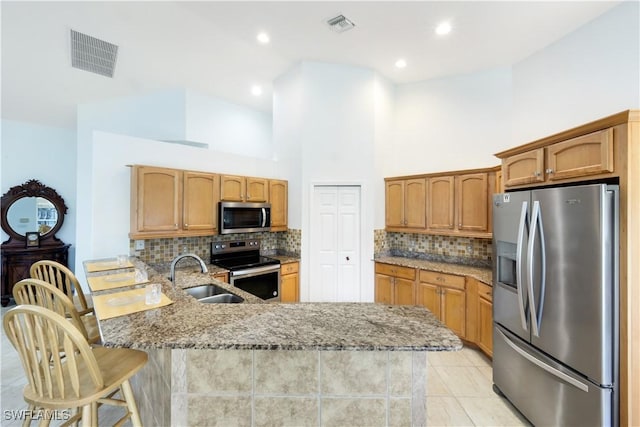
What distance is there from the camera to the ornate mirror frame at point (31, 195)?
15.8 ft

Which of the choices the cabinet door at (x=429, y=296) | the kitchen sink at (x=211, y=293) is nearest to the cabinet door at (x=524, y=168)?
the cabinet door at (x=429, y=296)

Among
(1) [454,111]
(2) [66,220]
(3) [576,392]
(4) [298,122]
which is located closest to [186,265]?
(4) [298,122]

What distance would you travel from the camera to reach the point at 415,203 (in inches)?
162

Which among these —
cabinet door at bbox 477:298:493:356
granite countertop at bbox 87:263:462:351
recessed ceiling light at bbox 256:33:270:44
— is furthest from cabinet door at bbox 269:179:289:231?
cabinet door at bbox 477:298:493:356

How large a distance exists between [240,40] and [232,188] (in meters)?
1.90

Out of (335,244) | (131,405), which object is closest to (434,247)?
(335,244)

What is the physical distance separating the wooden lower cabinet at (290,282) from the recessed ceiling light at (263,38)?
299 centimetres

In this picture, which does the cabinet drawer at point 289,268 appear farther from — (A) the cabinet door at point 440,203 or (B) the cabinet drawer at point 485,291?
(B) the cabinet drawer at point 485,291

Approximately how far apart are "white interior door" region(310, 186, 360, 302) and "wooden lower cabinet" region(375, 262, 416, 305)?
321mm

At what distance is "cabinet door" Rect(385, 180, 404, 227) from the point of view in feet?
14.0

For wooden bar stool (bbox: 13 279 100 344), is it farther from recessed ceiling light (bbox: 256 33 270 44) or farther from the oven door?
recessed ceiling light (bbox: 256 33 270 44)

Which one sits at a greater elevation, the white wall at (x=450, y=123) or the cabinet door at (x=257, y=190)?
the white wall at (x=450, y=123)

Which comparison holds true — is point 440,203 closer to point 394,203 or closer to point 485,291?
point 394,203

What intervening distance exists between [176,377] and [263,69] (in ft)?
14.2
